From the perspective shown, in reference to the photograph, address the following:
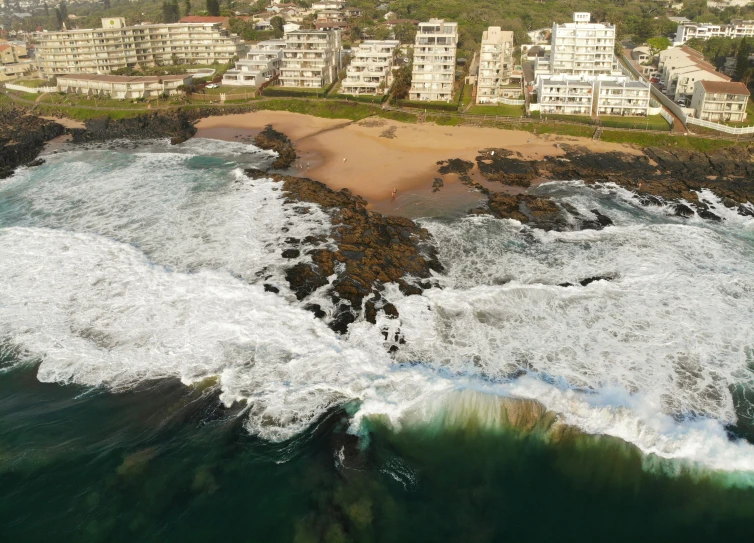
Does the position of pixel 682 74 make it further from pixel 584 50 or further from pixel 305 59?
pixel 305 59

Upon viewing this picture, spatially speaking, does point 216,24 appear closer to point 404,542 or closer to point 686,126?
point 686,126

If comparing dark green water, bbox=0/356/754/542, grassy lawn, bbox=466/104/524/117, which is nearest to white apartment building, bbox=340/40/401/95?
grassy lawn, bbox=466/104/524/117

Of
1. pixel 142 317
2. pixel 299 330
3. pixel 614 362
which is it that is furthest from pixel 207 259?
pixel 614 362

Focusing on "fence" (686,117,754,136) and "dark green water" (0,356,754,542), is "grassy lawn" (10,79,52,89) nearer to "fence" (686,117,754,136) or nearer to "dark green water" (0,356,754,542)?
"dark green water" (0,356,754,542)

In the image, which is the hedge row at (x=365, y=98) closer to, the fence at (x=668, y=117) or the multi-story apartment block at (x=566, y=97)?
the multi-story apartment block at (x=566, y=97)

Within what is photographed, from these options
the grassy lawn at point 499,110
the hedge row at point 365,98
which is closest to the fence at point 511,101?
the grassy lawn at point 499,110
